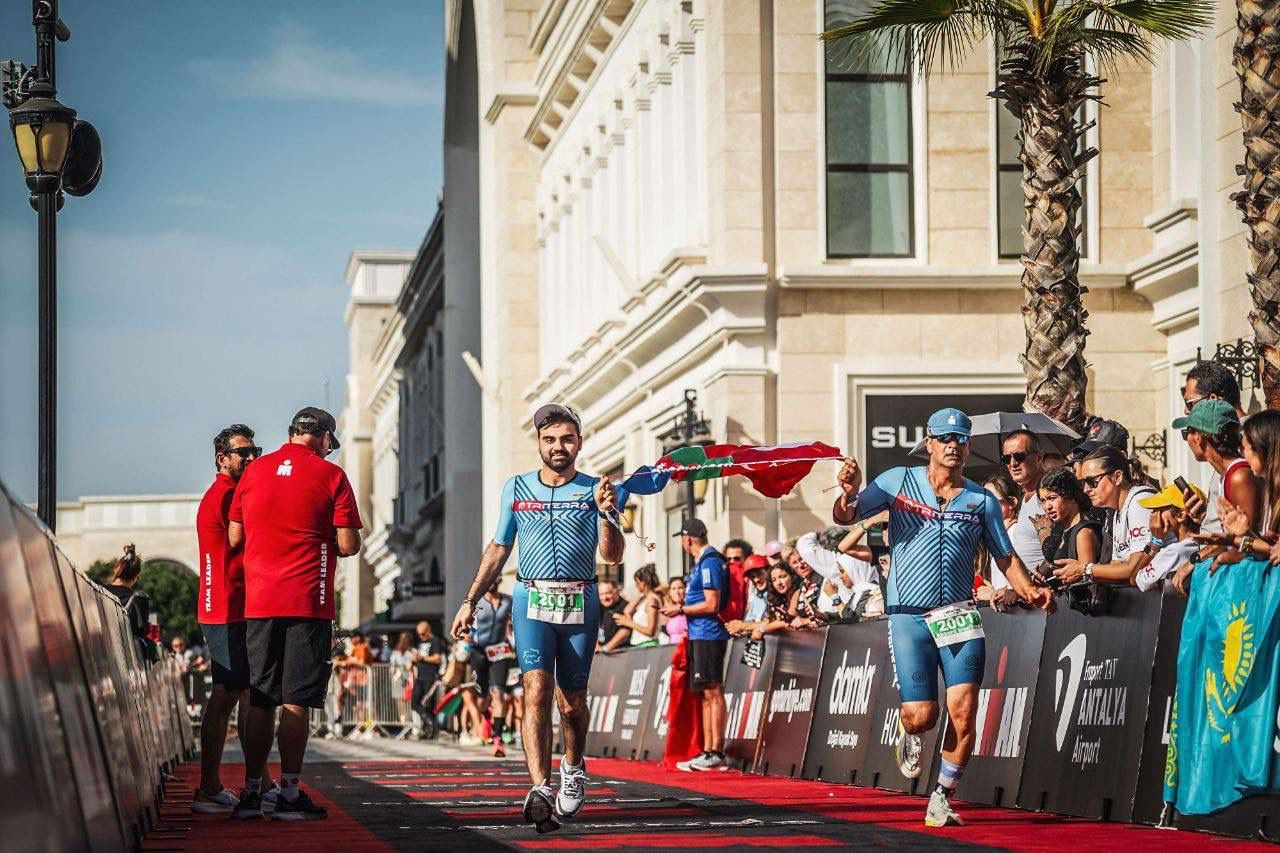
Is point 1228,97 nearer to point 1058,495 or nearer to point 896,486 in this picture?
point 1058,495

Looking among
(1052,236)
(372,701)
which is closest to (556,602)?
(1052,236)

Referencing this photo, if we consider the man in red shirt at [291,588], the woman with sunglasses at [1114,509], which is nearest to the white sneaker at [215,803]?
the man in red shirt at [291,588]

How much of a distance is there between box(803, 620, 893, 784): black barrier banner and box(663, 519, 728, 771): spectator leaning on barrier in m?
2.17

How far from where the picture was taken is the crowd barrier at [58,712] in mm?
5395

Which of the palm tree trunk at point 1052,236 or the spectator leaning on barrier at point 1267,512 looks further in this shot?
the palm tree trunk at point 1052,236

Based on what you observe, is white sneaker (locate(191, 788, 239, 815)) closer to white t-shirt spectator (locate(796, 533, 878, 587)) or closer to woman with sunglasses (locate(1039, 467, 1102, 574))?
woman with sunglasses (locate(1039, 467, 1102, 574))

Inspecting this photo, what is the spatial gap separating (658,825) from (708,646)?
7.50m

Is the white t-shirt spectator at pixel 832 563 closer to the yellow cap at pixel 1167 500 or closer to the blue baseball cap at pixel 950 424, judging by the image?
the blue baseball cap at pixel 950 424

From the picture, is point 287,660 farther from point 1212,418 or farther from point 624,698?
point 624,698

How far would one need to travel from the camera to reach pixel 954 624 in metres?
10.6

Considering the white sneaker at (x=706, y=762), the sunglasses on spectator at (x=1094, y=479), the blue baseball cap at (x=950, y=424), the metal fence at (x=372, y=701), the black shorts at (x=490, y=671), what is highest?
the blue baseball cap at (x=950, y=424)

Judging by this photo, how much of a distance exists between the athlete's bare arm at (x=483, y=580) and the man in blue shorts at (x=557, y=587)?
1 centimetres

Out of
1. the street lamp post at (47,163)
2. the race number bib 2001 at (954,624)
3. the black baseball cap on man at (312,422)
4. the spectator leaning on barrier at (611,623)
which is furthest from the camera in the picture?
the spectator leaning on barrier at (611,623)

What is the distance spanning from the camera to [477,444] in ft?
183
